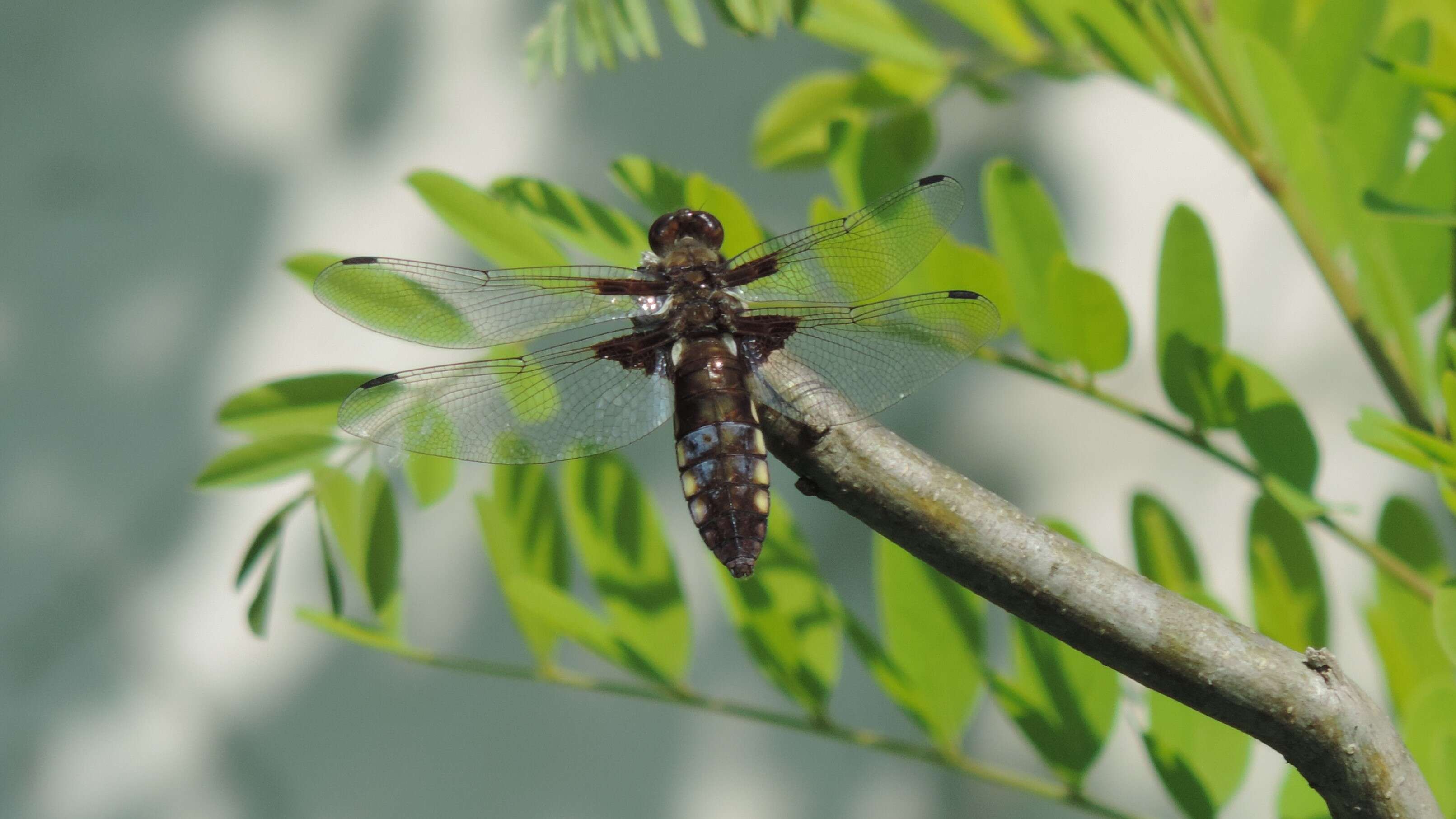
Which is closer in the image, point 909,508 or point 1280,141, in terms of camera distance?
point 909,508

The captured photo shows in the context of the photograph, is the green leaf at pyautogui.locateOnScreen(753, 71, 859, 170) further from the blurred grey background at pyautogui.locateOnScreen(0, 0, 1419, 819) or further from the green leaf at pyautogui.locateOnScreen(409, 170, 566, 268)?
the blurred grey background at pyautogui.locateOnScreen(0, 0, 1419, 819)

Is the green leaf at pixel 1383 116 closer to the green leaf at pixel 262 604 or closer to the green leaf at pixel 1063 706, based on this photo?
the green leaf at pixel 1063 706

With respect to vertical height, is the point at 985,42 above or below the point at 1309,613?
above

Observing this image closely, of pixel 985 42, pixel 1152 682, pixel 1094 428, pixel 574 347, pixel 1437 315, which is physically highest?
pixel 985 42

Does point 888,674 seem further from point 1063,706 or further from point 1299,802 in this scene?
point 1299,802

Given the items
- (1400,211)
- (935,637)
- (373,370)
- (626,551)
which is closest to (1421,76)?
(1400,211)

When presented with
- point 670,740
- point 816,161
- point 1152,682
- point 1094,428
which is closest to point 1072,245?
point 1094,428

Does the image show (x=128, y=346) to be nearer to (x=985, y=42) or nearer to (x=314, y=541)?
→ (x=314, y=541)
